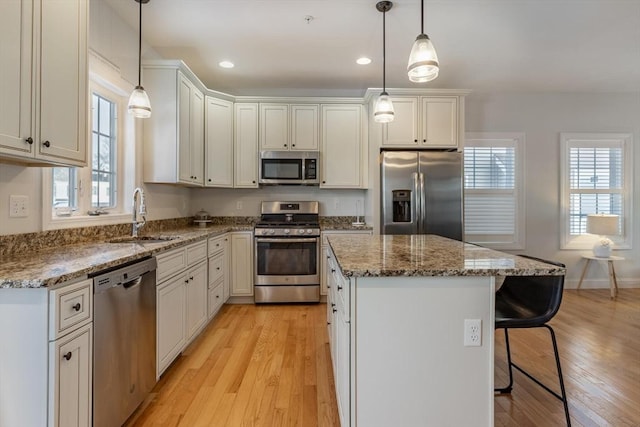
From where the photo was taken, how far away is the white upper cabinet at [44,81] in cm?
136

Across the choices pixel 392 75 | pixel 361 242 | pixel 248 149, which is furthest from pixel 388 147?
pixel 361 242

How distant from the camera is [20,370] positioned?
1.20 meters

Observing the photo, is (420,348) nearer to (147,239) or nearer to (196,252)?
(196,252)

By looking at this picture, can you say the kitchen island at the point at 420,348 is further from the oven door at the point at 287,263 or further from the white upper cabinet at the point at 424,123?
the white upper cabinet at the point at 424,123

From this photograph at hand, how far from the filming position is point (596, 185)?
179 inches

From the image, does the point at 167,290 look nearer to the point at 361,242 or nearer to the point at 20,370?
the point at 20,370

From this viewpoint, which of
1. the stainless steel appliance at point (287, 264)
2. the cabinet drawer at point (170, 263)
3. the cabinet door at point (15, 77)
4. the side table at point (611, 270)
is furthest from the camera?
the side table at point (611, 270)

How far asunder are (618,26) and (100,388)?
4504mm

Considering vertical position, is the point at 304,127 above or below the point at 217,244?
above

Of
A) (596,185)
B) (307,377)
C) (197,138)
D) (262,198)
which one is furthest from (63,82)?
(596,185)

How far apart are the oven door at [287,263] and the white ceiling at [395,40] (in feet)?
6.40

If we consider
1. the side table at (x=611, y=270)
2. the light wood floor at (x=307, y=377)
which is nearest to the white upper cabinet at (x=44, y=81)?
the light wood floor at (x=307, y=377)

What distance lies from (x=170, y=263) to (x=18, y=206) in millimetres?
831

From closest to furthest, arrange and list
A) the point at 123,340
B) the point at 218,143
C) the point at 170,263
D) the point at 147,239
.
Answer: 1. the point at 123,340
2. the point at 170,263
3. the point at 147,239
4. the point at 218,143
